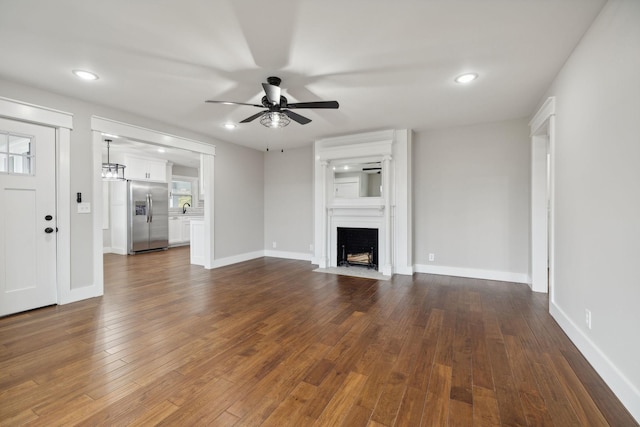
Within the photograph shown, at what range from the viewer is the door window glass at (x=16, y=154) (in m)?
2.99

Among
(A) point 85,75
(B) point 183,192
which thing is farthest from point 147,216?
(A) point 85,75

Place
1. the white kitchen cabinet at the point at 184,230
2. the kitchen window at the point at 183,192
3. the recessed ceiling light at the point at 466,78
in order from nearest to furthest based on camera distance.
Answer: the recessed ceiling light at the point at 466,78 < the white kitchen cabinet at the point at 184,230 < the kitchen window at the point at 183,192

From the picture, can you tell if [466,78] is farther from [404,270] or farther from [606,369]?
[404,270]

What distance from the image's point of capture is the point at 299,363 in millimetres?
2100

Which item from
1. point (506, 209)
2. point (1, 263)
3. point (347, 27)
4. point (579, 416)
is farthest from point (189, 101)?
point (506, 209)

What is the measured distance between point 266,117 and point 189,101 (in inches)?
51.2

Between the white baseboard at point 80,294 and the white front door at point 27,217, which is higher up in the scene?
the white front door at point 27,217

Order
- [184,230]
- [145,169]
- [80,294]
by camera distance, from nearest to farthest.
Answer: [80,294], [145,169], [184,230]

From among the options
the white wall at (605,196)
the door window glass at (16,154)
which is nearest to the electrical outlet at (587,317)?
the white wall at (605,196)

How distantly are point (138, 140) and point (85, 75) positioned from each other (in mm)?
1390

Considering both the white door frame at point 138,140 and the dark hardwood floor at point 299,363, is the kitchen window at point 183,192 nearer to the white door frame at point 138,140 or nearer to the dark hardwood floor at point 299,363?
the white door frame at point 138,140

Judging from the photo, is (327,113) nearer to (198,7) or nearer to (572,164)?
(198,7)

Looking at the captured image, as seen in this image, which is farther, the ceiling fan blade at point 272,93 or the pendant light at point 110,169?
the pendant light at point 110,169

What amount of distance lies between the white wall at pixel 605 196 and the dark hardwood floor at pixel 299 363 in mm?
256
